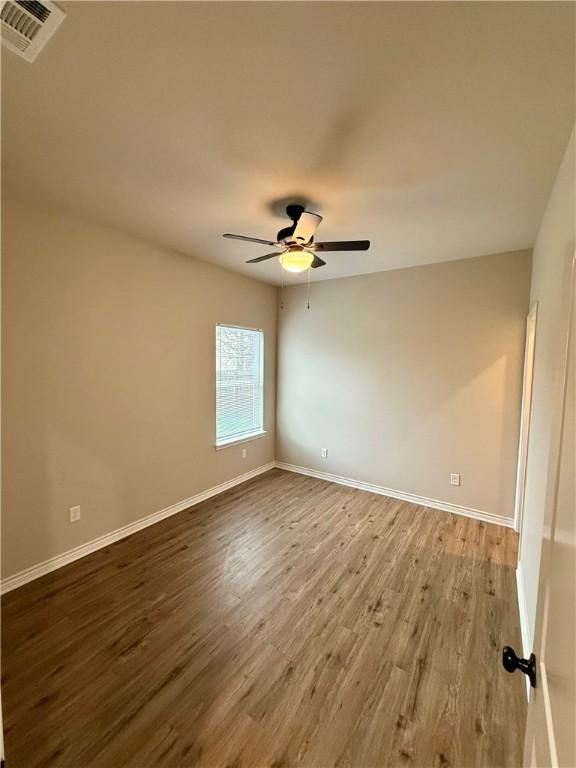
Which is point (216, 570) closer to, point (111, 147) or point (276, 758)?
point (276, 758)

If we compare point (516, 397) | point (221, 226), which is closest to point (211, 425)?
point (221, 226)

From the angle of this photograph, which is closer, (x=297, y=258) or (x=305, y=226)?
(x=305, y=226)

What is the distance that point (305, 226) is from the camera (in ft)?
6.70

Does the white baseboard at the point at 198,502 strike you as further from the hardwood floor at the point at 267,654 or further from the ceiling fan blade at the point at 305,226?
the ceiling fan blade at the point at 305,226

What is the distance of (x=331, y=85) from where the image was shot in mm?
1285

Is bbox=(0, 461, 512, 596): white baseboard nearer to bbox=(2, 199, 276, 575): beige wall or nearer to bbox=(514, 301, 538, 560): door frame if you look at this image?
bbox=(2, 199, 276, 575): beige wall

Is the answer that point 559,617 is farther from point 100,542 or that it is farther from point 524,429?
point 100,542

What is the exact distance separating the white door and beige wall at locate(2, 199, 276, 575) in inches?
114

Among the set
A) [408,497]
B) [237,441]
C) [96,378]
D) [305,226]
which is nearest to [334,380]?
[237,441]

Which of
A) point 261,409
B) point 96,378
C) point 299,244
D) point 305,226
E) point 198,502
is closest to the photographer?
point 305,226

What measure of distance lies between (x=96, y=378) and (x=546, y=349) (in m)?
3.19

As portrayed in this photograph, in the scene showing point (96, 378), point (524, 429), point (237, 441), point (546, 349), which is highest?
point (546, 349)

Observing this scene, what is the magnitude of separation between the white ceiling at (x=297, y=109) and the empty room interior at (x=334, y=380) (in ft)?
0.04

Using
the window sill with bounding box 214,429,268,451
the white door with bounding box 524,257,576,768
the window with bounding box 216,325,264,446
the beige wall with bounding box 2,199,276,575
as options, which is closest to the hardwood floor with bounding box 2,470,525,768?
the beige wall with bounding box 2,199,276,575
